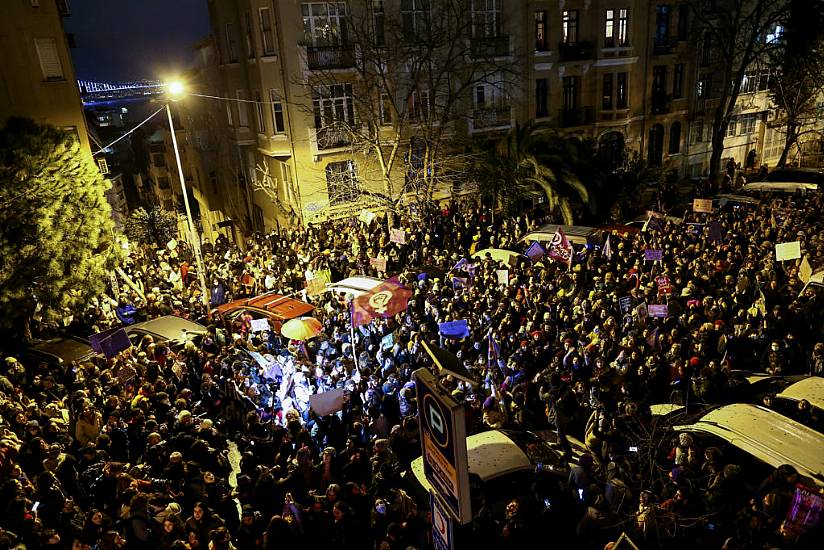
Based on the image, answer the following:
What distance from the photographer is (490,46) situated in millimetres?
28125

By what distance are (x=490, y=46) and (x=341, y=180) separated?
999 centimetres

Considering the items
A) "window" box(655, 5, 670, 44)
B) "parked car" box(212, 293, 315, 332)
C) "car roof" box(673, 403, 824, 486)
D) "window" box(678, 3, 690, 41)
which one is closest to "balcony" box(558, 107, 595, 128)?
"window" box(655, 5, 670, 44)

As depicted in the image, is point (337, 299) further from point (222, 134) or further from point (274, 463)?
point (222, 134)

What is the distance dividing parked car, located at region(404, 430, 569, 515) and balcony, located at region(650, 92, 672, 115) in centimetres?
2936

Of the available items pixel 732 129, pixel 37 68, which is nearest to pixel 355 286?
pixel 37 68

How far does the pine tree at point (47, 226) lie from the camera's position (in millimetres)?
14891

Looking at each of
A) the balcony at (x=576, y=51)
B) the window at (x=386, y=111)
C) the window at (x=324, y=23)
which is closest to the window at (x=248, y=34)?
the window at (x=324, y=23)

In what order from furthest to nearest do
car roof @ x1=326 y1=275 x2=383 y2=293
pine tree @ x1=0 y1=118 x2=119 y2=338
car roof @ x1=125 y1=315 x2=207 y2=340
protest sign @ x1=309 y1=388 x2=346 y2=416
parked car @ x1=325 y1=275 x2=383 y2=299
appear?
pine tree @ x1=0 y1=118 x2=119 y2=338 < car roof @ x1=326 y1=275 x2=383 y2=293 < parked car @ x1=325 y1=275 x2=383 y2=299 < car roof @ x1=125 y1=315 x2=207 y2=340 < protest sign @ x1=309 y1=388 x2=346 y2=416

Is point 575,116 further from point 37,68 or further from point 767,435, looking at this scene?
point 767,435

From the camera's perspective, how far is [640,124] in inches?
1300

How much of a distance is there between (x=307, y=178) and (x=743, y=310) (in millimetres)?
19123

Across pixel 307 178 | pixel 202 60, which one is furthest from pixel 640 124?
pixel 202 60

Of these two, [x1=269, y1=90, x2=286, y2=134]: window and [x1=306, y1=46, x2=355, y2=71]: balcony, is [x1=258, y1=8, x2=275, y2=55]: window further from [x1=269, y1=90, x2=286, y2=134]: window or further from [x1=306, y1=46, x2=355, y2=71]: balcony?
[x1=269, y1=90, x2=286, y2=134]: window

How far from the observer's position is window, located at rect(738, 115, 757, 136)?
3728cm
